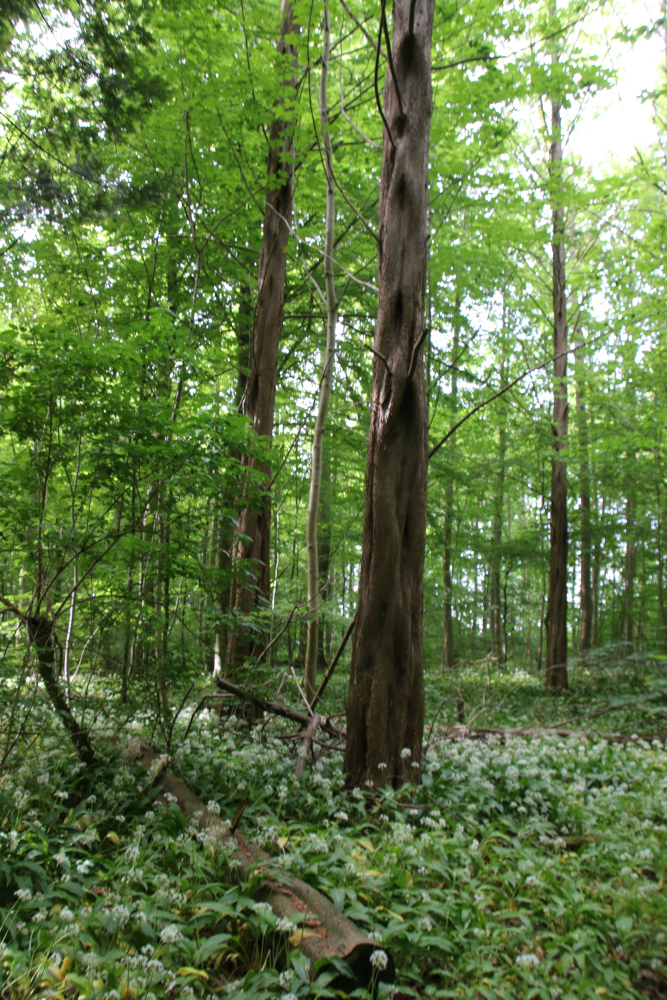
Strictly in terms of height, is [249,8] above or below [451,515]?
above

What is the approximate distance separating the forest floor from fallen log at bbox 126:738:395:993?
0.07 m

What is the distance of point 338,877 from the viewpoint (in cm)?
295

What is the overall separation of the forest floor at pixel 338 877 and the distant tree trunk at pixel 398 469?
424 millimetres

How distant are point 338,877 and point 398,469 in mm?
2780

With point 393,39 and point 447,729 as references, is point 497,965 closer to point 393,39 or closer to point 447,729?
point 447,729

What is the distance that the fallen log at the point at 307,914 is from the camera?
7.59ft

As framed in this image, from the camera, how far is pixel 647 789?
171 inches

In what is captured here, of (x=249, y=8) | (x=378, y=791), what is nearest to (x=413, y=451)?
(x=378, y=791)

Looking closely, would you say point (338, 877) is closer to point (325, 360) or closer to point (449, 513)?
point (325, 360)

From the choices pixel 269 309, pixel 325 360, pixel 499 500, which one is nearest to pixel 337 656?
pixel 325 360

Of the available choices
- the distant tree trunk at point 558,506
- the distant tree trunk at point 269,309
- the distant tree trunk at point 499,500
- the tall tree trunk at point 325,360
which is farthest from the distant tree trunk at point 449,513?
the tall tree trunk at point 325,360

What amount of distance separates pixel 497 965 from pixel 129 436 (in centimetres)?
390

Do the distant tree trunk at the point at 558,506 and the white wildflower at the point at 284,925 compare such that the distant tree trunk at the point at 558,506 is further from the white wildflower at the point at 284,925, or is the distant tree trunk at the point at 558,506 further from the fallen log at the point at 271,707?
the white wildflower at the point at 284,925

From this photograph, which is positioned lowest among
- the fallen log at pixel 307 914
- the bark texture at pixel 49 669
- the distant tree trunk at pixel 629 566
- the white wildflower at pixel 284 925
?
the fallen log at pixel 307 914
